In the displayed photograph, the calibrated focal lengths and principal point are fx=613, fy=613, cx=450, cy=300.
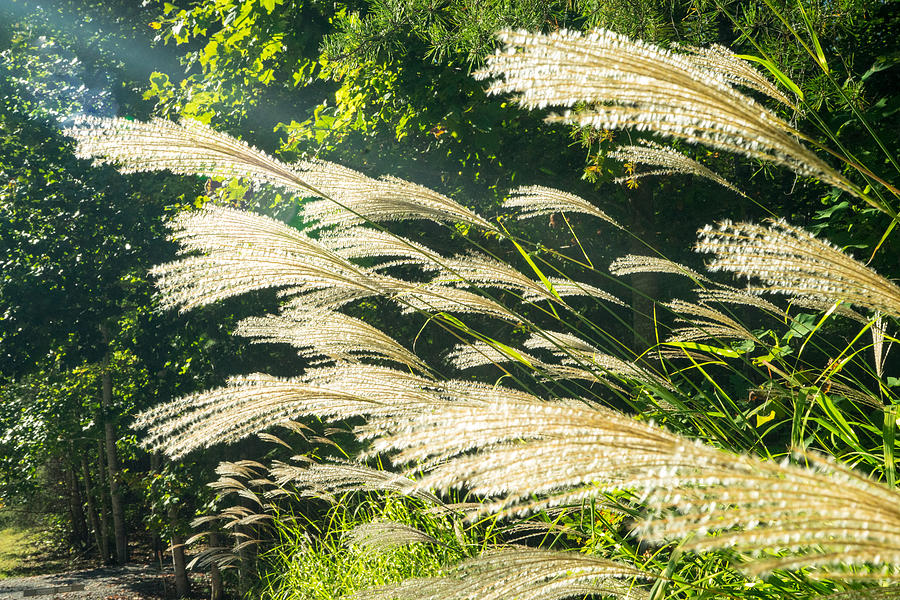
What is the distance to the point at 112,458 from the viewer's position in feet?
33.5

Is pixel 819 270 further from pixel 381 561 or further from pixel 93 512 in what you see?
pixel 93 512

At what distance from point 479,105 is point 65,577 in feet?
39.4

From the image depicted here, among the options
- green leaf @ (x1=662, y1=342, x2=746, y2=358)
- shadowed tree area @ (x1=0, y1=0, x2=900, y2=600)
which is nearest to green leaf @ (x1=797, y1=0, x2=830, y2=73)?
shadowed tree area @ (x1=0, y1=0, x2=900, y2=600)

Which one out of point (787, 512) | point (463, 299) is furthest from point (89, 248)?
point (787, 512)

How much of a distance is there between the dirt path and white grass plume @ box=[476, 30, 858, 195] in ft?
30.2

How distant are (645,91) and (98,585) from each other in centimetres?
1150

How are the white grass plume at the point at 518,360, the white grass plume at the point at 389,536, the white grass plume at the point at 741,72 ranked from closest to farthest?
the white grass plume at the point at 741,72 → the white grass plume at the point at 518,360 → the white grass plume at the point at 389,536

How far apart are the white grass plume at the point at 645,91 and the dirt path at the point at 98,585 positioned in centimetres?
922

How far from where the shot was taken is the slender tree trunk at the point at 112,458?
26.7 feet

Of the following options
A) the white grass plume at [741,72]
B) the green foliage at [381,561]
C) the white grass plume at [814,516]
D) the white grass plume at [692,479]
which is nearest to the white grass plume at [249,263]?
the white grass plume at [692,479]

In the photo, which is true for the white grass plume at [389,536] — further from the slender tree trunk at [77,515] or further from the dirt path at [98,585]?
the slender tree trunk at [77,515]

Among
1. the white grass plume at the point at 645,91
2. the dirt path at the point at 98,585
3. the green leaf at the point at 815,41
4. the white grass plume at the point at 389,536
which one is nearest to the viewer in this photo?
the white grass plume at the point at 645,91

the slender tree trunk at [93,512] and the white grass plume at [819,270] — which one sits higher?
the white grass plume at [819,270]

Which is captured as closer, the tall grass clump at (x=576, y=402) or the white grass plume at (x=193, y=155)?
the tall grass clump at (x=576, y=402)
